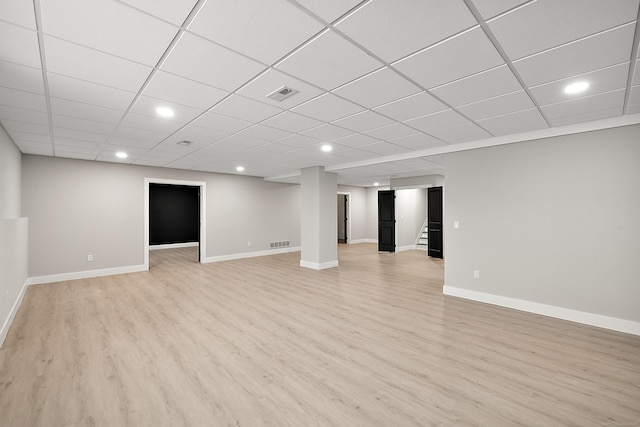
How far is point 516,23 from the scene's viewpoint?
1.74 meters

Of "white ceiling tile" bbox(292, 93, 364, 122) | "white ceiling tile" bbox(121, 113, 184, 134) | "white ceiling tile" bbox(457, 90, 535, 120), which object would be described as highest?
"white ceiling tile" bbox(121, 113, 184, 134)

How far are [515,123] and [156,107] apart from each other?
4.35m

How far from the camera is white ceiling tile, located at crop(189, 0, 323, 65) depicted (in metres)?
1.61

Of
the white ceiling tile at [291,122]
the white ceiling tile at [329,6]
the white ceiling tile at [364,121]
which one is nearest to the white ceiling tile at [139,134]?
the white ceiling tile at [291,122]

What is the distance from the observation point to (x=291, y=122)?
3.61 m

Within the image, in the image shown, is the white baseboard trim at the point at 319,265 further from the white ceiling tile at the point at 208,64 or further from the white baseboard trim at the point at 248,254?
the white ceiling tile at the point at 208,64

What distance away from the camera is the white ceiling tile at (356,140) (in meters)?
4.30

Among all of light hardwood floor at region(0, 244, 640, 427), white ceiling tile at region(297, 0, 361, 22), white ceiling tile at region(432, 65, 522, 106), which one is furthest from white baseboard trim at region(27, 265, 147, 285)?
white ceiling tile at region(432, 65, 522, 106)

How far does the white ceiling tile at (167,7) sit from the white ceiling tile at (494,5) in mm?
1583

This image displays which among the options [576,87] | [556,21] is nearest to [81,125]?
[556,21]

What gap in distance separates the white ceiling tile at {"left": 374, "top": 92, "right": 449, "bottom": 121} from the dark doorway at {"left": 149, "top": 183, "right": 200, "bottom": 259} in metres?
10.6

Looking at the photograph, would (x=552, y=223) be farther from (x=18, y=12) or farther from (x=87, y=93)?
(x=87, y=93)

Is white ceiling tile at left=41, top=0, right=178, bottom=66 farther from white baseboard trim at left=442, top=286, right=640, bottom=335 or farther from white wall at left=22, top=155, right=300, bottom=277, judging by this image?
white wall at left=22, top=155, right=300, bottom=277

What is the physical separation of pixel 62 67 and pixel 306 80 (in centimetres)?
192
